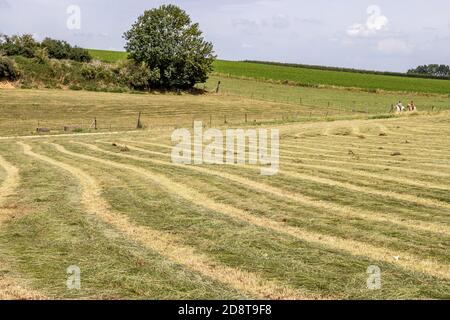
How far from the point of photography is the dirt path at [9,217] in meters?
7.09

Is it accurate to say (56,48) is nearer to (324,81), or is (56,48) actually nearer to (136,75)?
(136,75)

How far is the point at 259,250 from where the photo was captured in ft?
30.0

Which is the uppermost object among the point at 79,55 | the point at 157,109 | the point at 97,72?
the point at 79,55

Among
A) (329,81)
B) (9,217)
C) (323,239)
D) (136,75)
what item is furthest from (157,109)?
(329,81)

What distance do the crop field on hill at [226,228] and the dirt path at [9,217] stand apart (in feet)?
0.11

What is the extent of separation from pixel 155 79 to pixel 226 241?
61437 millimetres

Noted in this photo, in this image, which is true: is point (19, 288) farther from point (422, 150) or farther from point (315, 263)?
point (422, 150)

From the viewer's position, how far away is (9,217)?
11.4m

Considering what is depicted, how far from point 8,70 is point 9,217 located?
2090 inches

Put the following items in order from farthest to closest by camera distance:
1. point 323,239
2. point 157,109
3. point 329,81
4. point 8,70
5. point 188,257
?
point 329,81, point 8,70, point 157,109, point 323,239, point 188,257

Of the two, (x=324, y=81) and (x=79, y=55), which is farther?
(x=324, y=81)

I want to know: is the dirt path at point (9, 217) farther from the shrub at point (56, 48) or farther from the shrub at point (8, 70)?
the shrub at point (56, 48)

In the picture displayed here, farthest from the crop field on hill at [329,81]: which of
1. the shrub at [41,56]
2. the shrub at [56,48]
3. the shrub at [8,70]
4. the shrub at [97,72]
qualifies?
the shrub at [8,70]
